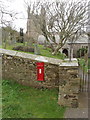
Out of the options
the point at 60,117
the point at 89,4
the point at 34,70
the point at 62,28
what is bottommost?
the point at 60,117

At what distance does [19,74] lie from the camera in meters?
6.19

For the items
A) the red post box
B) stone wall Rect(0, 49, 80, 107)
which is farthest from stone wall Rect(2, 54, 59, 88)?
the red post box

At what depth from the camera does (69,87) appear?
14.5 feet

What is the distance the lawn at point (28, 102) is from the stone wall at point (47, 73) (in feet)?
1.03

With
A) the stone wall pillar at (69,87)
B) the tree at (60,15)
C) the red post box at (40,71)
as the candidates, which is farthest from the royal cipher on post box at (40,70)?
the tree at (60,15)

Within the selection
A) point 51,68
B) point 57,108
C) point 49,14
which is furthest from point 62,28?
point 57,108

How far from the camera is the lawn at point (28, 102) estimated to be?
3.94 metres

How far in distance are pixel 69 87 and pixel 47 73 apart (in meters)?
1.56

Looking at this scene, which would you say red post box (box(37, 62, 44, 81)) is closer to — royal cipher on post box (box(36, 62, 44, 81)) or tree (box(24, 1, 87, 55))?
royal cipher on post box (box(36, 62, 44, 81))

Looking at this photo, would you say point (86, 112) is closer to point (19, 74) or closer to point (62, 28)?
point (19, 74)

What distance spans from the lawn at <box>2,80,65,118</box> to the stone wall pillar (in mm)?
305

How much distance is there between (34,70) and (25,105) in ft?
6.02

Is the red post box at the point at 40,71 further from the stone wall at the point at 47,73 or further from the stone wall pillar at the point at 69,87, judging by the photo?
the stone wall pillar at the point at 69,87

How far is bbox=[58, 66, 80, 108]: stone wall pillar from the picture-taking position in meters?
4.39
